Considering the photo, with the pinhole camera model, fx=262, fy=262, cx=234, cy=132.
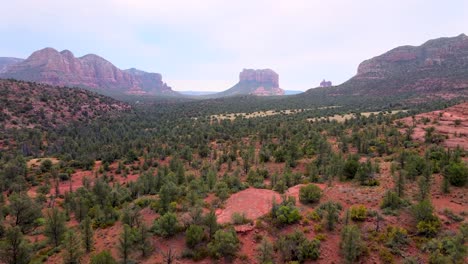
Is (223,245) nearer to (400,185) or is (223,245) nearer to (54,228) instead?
(54,228)

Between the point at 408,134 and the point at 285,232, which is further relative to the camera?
the point at 408,134

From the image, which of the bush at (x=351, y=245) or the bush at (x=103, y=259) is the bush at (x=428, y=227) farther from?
the bush at (x=103, y=259)

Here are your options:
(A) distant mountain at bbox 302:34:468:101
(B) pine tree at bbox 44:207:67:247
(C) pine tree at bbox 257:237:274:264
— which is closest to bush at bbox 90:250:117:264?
(B) pine tree at bbox 44:207:67:247

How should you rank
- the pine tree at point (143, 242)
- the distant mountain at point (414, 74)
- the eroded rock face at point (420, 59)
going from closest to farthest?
the pine tree at point (143, 242) < the distant mountain at point (414, 74) < the eroded rock face at point (420, 59)

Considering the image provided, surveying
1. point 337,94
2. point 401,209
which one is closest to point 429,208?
point 401,209

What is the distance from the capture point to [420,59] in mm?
136625

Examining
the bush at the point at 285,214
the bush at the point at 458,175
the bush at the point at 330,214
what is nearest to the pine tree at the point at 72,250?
the bush at the point at 285,214

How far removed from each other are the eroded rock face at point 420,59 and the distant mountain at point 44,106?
130832mm

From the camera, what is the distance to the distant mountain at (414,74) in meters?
99.1

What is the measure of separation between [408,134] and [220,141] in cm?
3597

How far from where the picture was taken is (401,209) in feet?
66.6

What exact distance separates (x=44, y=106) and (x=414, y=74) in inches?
5669

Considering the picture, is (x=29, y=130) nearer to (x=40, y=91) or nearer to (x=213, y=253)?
(x=40, y=91)

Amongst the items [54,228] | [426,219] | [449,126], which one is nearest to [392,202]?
[426,219]
